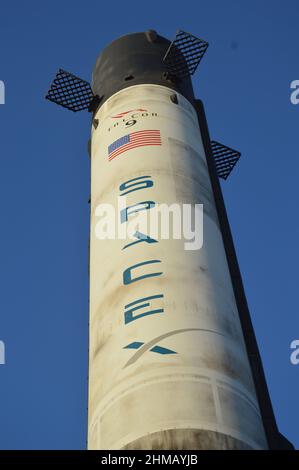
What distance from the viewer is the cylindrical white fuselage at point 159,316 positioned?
12680 millimetres

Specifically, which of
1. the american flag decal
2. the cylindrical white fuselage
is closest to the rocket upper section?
the cylindrical white fuselage

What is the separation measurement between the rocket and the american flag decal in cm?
3

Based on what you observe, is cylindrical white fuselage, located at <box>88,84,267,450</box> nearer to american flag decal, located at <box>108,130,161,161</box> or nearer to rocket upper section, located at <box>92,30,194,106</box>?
american flag decal, located at <box>108,130,161,161</box>

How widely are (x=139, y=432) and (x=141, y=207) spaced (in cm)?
602

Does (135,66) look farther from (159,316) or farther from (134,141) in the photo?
(159,316)

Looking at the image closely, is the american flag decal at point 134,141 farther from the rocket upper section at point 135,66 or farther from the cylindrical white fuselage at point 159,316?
the rocket upper section at point 135,66

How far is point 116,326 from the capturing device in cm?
1478

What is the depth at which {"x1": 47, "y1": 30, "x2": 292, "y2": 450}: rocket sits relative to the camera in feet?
42.1

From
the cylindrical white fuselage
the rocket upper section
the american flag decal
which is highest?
the rocket upper section

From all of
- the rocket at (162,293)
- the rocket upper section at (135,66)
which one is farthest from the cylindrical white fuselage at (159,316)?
the rocket upper section at (135,66)

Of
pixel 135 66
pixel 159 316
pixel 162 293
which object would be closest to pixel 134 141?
pixel 135 66

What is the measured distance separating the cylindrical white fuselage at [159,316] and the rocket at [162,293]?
26 millimetres

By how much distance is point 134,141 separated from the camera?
62.5ft
